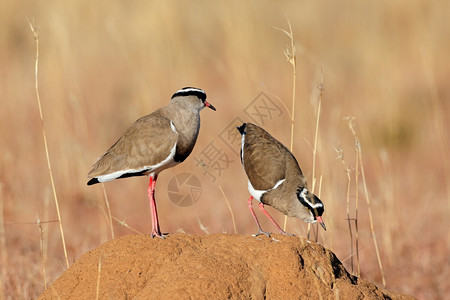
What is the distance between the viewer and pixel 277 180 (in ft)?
21.6

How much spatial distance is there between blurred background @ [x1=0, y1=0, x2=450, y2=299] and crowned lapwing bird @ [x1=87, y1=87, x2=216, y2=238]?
2.57ft

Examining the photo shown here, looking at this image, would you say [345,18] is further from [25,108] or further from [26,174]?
[26,174]

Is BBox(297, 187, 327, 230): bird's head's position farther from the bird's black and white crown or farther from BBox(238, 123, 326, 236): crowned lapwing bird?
the bird's black and white crown

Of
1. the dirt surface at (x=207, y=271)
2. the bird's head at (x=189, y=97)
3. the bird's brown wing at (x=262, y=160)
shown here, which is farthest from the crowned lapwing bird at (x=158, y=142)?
the dirt surface at (x=207, y=271)

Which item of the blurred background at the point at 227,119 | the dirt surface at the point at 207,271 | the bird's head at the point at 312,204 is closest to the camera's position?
the dirt surface at the point at 207,271

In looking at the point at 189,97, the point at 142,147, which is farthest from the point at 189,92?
the point at 142,147

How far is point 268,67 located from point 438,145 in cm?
592

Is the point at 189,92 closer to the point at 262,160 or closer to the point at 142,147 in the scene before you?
the point at 142,147

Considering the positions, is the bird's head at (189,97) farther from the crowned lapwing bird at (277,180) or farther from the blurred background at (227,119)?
the crowned lapwing bird at (277,180)

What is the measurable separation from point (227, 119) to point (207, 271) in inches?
412

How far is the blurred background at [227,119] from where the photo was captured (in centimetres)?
984

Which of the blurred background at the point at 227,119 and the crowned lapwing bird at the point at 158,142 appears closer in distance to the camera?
the crowned lapwing bird at the point at 158,142

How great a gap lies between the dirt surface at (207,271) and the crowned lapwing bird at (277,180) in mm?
1063

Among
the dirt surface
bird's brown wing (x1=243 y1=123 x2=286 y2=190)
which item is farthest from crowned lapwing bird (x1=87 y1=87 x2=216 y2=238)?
Answer: the dirt surface
